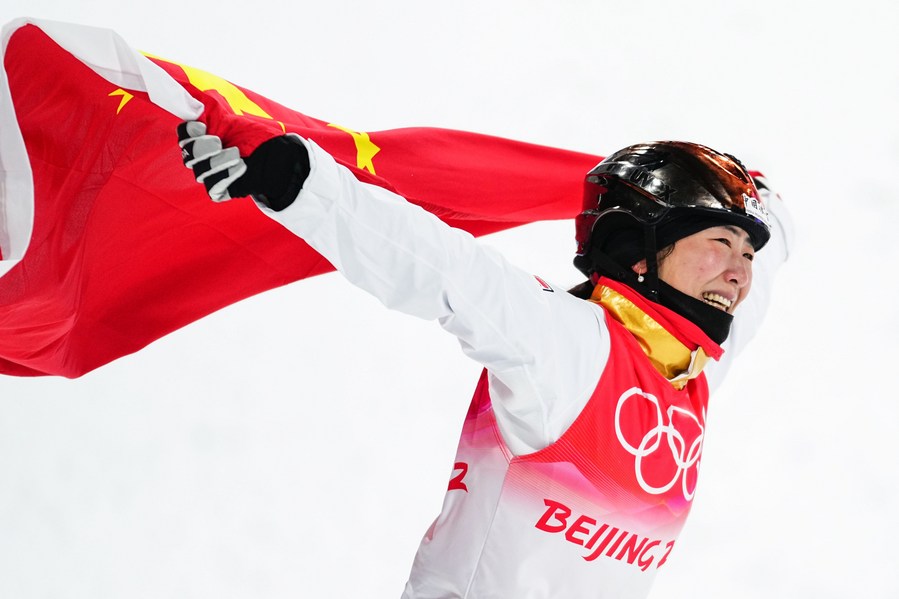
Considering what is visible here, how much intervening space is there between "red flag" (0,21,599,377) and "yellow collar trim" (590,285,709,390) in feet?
2.36

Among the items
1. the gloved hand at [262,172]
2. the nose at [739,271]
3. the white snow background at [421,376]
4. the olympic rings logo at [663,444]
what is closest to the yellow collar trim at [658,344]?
the olympic rings logo at [663,444]

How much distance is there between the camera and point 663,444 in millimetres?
2662

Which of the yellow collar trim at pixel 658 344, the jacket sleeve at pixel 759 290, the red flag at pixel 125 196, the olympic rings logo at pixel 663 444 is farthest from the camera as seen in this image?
the jacket sleeve at pixel 759 290

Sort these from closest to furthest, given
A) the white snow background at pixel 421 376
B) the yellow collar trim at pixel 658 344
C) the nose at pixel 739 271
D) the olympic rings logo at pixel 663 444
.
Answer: the olympic rings logo at pixel 663 444, the yellow collar trim at pixel 658 344, the nose at pixel 739 271, the white snow background at pixel 421 376

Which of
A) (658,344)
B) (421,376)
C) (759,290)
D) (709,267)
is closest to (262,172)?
(658,344)

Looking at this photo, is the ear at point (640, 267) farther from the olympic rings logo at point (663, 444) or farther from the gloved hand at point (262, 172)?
the gloved hand at point (262, 172)

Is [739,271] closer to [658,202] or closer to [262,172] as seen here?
[658,202]

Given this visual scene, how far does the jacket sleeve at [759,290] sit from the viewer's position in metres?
3.38

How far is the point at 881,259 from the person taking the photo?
5.26 meters

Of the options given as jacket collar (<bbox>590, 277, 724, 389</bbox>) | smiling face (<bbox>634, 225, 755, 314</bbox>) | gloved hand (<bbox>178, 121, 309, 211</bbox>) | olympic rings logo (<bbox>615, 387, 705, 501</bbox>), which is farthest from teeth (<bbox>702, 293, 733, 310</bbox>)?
gloved hand (<bbox>178, 121, 309, 211</bbox>)

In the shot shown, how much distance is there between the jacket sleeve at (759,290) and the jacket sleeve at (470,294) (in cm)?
85

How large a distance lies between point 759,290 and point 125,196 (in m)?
2.05

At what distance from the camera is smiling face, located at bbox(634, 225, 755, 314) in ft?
9.18

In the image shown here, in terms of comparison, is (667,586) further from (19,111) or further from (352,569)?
(19,111)
